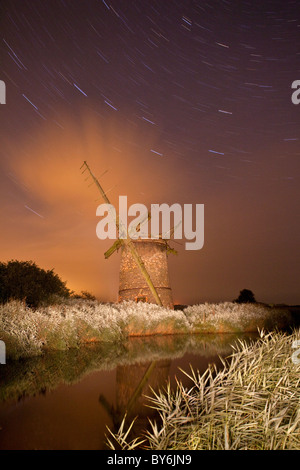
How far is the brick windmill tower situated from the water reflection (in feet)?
37.8

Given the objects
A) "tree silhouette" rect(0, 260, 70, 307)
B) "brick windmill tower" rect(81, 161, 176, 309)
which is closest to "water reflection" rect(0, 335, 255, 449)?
"tree silhouette" rect(0, 260, 70, 307)

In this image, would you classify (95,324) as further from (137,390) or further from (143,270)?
(143,270)

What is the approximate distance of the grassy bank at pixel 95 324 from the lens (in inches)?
348

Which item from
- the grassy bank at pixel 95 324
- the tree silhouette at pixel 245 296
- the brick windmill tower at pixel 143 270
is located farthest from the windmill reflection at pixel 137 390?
the tree silhouette at pixel 245 296

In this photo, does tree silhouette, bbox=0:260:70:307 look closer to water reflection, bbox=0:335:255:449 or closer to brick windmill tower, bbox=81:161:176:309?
brick windmill tower, bbox=81:161:176:309

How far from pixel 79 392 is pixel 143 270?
15.7 m

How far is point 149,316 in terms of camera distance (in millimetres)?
15203

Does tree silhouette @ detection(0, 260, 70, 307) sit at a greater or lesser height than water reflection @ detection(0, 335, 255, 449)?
greater

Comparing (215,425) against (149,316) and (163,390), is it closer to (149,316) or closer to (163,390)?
(163,390)

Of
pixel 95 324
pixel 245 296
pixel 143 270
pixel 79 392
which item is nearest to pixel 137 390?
pixel 79 392

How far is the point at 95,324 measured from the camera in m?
11.8

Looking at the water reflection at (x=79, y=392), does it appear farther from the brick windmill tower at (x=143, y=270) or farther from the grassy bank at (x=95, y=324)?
the brick windmill tower at (x=143, y=270)

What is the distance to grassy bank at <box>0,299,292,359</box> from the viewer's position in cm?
885

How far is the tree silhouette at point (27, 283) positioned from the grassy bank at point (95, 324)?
329 cm
